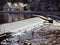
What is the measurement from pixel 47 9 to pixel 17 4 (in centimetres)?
601

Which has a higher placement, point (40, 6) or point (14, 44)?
point (14, 44)

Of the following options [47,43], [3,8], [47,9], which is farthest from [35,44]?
[3,8]

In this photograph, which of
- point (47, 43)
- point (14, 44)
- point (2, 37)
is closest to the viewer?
point (14, 44)

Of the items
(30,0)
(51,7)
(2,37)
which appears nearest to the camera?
(2,37)

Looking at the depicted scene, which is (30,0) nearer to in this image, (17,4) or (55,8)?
(17,4)

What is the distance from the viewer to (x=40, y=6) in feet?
114

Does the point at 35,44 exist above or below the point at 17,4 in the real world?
above

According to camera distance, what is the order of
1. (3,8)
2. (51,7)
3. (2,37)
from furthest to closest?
A: (3,8)
(51,7)
(2,37)

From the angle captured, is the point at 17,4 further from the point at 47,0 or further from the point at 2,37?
the point at 2,37

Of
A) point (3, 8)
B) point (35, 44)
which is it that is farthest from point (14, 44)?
point (3, 8)

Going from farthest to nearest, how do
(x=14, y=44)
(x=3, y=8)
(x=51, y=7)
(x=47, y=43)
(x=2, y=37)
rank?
(x=3, y=8), (x=51, y=7), (x=2, y=37), (x=47, y=43), (x=14, y=44)

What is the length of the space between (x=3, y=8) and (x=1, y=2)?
12.7 ft

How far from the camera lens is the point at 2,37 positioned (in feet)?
23.7

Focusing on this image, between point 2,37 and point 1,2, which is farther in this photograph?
point 1,2
